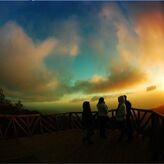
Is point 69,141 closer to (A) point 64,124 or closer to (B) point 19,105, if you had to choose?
(A) point 64,124

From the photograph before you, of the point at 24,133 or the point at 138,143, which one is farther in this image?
the point at 24,133

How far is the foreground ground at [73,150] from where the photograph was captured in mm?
12328

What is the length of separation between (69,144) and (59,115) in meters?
6.46

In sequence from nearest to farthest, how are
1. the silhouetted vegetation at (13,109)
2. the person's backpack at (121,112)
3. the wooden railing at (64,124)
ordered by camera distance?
the wooden railing at (64,124)
the person's backpack at (121,112)
the silhouetted vegetation at (13,109)

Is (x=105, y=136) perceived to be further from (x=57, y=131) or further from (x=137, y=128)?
(x=57, y=131)

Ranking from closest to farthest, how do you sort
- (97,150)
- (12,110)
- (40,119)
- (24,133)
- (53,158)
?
(53,158)
(97,150)
(24,133)
(40,119)
(12,110)

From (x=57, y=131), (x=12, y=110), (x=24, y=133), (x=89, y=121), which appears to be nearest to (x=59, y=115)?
(x=57, y=131)

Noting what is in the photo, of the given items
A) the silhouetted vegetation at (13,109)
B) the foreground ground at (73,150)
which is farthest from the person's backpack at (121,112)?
the silhouetted vegetation at (13,109)

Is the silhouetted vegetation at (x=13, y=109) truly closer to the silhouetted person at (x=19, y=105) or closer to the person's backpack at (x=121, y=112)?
the silhouetted person at (x=19, y=105)

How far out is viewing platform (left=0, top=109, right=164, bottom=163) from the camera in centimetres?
1226

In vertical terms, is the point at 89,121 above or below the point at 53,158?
above

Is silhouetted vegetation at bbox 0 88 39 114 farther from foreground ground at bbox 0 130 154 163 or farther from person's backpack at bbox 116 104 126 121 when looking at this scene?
person's backpack at bbox 116 104 126 121

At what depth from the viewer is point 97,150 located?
44.4 ft

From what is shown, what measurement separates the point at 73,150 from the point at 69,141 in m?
2.34
